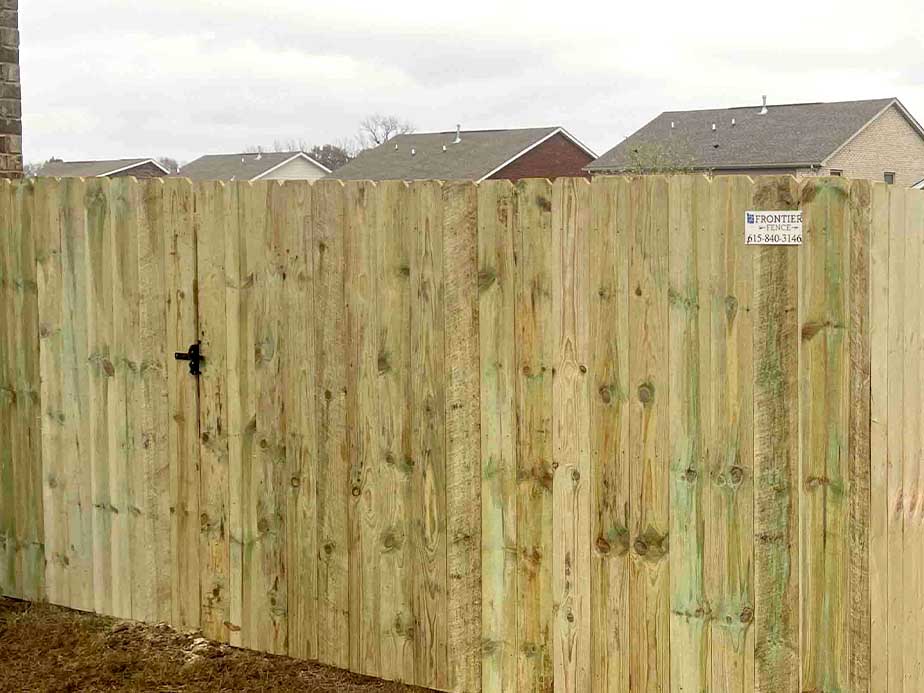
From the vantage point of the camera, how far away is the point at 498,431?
15.4 ft

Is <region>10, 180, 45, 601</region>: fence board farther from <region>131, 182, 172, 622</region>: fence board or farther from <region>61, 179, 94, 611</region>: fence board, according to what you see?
Result: <region>131, 182, 172, 622</region>: fence board

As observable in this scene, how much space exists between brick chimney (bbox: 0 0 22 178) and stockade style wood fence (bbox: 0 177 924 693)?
0.59 metres

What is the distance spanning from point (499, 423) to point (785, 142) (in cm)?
3983

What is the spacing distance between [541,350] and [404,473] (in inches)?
32.1

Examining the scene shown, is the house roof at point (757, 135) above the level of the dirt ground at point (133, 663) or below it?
above

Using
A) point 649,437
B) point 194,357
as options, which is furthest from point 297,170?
point 649,437

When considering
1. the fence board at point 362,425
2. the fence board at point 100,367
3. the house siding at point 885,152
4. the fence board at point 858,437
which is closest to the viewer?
the fence board at point 858,437

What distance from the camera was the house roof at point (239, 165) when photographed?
54.3 meters

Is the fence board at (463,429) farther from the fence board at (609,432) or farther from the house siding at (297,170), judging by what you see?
the house siding at (297,170)

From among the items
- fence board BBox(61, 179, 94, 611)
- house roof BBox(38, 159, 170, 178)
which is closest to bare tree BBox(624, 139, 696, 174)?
house roof BBox(38, 159, 170, 178)

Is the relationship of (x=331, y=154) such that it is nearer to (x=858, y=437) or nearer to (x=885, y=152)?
(x=885, y=152)

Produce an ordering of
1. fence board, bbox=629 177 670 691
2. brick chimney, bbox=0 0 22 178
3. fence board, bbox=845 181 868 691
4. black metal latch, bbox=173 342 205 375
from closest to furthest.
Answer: fence board, bbox=845 181 868 691 < fence board, bbox=629 177 670 691 < black metal latch, bbox=173 342 205 375 < brick chimney, bbox=0 0 22 178

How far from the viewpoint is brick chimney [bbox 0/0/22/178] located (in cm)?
645

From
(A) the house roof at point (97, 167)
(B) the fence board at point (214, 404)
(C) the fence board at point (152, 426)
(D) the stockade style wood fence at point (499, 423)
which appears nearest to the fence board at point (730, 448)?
(D) the stockade style wood fence at point (499, 423)
